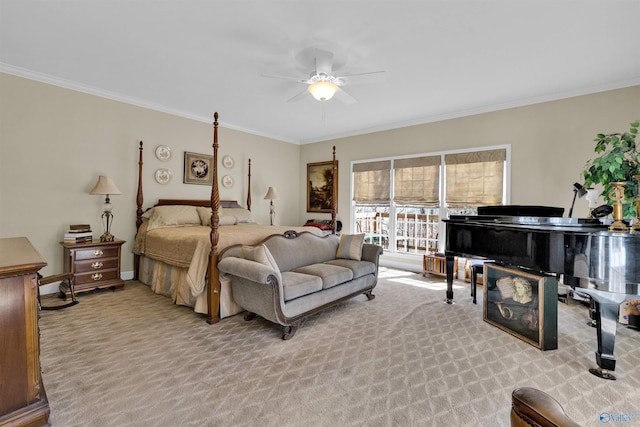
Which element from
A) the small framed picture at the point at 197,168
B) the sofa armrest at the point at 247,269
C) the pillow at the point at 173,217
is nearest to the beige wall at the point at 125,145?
the small framed picture at the point at 197,168

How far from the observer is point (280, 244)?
11.1 ft

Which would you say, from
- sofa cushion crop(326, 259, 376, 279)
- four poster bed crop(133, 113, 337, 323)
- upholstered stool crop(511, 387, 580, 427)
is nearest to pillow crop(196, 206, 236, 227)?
four poster bed crop(133, 113, 337, 323)

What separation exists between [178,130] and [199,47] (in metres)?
2.44

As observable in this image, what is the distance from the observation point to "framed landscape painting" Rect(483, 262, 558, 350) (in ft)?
8.21

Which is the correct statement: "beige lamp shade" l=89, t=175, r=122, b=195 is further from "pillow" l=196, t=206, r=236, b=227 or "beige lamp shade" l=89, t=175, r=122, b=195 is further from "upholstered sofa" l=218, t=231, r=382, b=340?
"upholstered sofa" l=218, t=231, r=382, b=340

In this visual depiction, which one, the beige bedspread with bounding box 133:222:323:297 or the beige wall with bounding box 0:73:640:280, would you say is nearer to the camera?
the beige bedspread with bounding box 133:222:323:297

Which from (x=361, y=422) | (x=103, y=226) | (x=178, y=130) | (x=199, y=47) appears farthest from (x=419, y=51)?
(x=103, y=226)

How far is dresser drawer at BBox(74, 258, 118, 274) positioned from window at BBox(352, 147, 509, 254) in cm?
443

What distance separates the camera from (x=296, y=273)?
3121mm

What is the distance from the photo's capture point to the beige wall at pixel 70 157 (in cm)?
354

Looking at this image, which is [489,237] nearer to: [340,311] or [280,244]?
[340,311]

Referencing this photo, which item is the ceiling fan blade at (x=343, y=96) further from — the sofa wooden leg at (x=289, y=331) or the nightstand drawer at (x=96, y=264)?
the nightstand drawer at (x=96, y=264)

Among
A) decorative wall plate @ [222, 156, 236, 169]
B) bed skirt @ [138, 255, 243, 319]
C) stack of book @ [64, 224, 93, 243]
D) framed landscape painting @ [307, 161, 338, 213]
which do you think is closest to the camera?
bed skirt @ [138, 255, 243, 319]

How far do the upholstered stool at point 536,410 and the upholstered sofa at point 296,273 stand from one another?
2091mm
